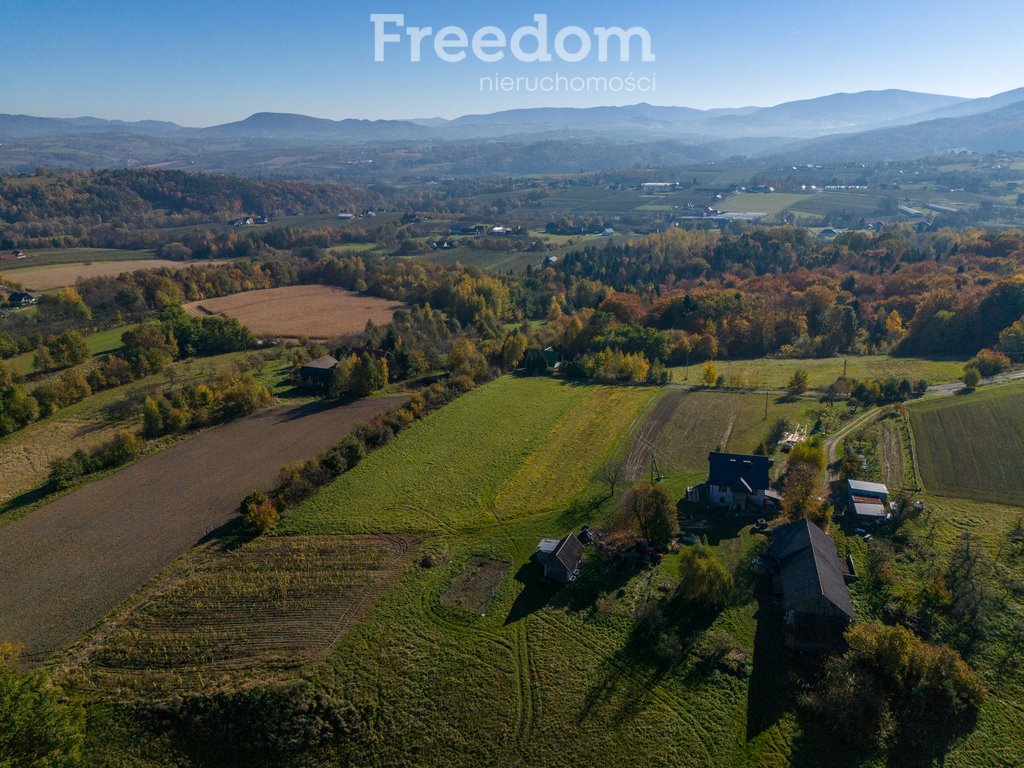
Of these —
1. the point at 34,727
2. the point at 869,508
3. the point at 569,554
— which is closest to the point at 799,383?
the point at 869,508

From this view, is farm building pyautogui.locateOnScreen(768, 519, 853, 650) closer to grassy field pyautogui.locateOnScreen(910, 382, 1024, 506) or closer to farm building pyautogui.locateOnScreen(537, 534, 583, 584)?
farm building pyautogui.locateOnScreen(537, 534, 583, 584)

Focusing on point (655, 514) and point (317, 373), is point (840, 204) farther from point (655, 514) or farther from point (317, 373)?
point (655, 514)

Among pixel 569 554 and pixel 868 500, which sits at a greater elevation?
pixel 868 500

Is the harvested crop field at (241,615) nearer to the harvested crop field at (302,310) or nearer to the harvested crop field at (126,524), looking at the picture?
the harvested crop field at (126,524)

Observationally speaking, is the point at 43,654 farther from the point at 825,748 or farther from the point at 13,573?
the point at 825,748

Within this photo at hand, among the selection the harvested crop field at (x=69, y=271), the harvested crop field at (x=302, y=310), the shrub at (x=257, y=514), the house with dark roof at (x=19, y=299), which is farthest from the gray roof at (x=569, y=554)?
the harvested crop field at (x=69, y=271)

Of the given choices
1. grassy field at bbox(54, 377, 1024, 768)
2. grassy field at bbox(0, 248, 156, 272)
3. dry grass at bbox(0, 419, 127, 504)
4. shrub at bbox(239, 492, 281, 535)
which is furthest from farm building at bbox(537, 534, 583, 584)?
grassy field at bbox(0, 248, 156, 272)
